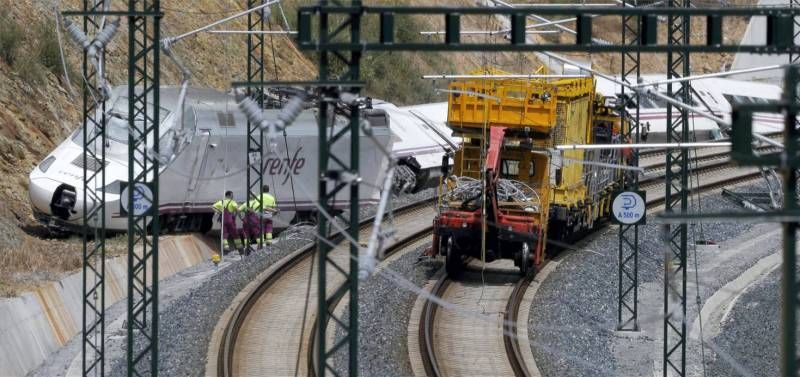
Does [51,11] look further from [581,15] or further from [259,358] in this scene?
[581,15]

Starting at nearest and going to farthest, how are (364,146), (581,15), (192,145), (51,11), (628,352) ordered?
(581,15) → (628,352) → (192,145) → (364,146) → (51,11)

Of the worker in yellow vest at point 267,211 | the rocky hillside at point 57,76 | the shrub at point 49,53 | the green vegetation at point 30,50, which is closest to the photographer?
the rocky hillside at point 57,76

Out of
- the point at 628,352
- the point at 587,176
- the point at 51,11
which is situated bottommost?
the point at 628,352

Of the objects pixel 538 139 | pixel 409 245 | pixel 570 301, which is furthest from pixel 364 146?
pixel 570 301

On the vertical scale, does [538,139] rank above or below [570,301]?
above

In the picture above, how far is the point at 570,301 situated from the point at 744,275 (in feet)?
21.6

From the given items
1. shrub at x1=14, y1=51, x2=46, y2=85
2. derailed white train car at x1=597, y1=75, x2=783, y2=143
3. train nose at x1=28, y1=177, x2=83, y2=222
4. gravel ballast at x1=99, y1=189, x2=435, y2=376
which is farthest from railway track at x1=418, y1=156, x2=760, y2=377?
derailed white train car at x1=597, y1=75, x2=783, y2=143

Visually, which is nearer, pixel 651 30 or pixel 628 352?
pixel 651 30

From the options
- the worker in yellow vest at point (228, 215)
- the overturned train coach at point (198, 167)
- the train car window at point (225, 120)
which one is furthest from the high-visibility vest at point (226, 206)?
the train car window at point (225, 120)

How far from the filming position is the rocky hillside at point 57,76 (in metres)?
28.8

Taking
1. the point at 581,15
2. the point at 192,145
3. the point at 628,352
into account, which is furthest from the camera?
the point at 192,145

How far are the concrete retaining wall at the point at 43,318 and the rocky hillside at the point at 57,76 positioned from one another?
1.72 ft

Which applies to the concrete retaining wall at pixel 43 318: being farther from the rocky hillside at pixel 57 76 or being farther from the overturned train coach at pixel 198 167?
the overturned train coach at pixel 198 167

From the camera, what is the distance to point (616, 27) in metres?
81.6
